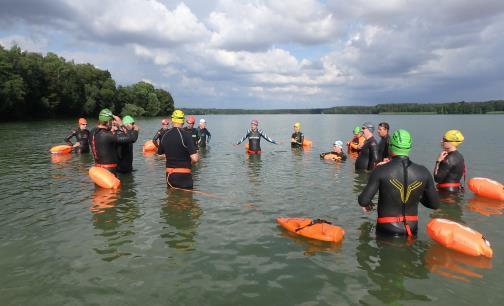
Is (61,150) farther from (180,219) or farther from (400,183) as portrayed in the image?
(400,183)

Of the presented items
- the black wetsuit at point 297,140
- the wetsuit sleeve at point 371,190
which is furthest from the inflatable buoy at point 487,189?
the black wetsuit at point 297,140

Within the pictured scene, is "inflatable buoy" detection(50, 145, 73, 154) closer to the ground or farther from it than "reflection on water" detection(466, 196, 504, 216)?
farther from it

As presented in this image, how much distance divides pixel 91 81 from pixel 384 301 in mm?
97866

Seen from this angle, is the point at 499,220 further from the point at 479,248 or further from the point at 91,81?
the point at 91,81

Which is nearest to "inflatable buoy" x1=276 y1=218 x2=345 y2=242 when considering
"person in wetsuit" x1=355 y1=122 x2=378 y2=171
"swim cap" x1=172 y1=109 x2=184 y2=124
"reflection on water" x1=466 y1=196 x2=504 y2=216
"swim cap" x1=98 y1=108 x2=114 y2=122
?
"swim cap" x1=172 y1=109 x2=184 y2=124

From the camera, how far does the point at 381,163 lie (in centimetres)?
704

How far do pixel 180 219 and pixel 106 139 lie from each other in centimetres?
423

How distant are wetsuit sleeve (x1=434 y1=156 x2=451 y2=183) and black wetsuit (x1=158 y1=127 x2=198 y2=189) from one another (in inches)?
270

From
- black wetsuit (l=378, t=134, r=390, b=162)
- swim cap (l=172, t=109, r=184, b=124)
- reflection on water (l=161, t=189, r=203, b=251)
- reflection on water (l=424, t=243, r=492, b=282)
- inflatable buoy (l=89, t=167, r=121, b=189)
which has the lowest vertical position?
reflection on water (l=424, t=243, r=492, b=282)

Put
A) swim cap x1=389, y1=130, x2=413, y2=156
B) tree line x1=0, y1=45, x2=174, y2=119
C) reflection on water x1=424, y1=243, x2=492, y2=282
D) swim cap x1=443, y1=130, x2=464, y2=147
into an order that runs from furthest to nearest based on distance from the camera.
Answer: tree line x1=0, y1=45, x2=174, y2=119 → swim cap x1=443, y1=130, x2=464, y2=147 → swim cap x1=389, y1=130, x2=413, y2=156 → reflection on water x1=424, y1=243, x2=492, y2=282

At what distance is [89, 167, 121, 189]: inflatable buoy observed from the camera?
11.4m

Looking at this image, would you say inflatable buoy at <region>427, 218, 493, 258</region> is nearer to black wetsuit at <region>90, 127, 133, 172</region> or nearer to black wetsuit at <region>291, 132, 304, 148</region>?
black wetsuit at <region>90, 127, 133, 172</region>

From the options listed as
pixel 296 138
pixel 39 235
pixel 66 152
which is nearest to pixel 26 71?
pixel 66 152

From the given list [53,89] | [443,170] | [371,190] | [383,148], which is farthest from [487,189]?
[53,89]
